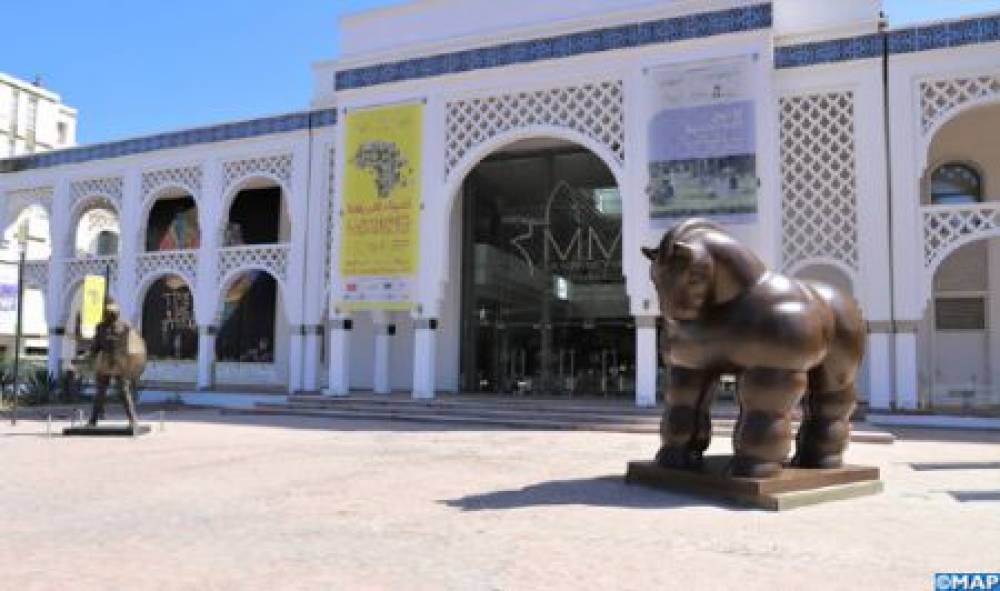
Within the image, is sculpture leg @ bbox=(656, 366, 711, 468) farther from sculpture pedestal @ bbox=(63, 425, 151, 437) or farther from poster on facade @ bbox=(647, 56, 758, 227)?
sculpture pedestal @ bbox=(63, 425, 151, 437)

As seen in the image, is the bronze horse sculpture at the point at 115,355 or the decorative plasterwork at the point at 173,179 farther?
the decorative plasterwork at the point at 173,179

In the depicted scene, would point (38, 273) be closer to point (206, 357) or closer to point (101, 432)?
point (206, 357)

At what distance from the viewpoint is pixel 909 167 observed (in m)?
13.4

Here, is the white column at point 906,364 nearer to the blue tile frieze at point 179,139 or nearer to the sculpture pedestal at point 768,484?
the sculpture pedestal at point 768,484

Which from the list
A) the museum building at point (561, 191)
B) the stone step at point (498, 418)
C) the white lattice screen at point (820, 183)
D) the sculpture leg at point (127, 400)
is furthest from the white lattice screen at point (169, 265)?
the white lattice screen at point (820, 183)

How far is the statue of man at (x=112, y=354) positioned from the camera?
1138 cm

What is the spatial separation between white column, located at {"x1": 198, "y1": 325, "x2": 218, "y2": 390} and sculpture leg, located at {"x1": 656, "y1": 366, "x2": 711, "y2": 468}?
1437 cm

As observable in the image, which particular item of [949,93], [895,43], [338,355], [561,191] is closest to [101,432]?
[338,355]

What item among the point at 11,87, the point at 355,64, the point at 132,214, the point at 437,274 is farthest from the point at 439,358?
the point at 11,87

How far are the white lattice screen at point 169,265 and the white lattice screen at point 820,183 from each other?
1285cm

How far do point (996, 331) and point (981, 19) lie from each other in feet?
17.8

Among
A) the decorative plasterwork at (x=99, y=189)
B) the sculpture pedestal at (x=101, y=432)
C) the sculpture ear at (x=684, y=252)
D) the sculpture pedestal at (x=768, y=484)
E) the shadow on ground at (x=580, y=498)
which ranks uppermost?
the decorative plasterwork at (x=99, y=189)

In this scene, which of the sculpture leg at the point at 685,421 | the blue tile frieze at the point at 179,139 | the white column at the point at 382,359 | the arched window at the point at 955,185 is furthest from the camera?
the blue tile frieze at the point at 179,139

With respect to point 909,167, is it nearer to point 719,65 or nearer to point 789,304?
point 719,65
